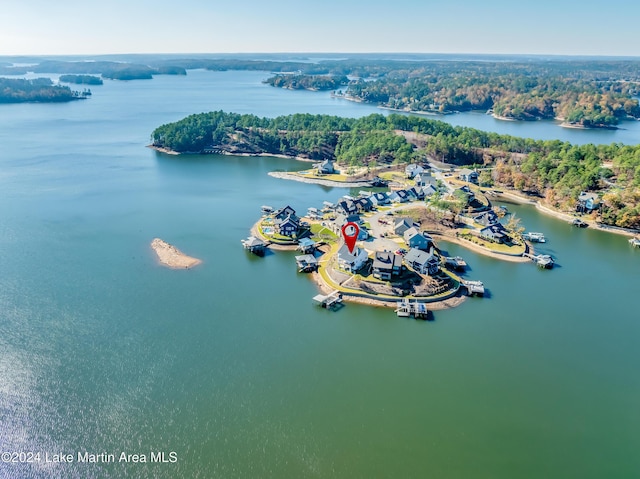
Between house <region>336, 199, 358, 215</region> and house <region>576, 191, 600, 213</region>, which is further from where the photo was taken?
house <region>576, 191, 600, 213</region>

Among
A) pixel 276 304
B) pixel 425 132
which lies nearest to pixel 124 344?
pixel 276 304

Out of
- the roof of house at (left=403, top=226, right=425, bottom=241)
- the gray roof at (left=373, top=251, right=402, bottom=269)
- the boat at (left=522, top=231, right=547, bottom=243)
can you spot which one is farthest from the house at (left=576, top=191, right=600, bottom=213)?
the gray roof at (left=373, top=251, right=402, bottom=269)

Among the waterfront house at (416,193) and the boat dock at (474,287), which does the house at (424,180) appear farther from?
the boat dock at (474,287)

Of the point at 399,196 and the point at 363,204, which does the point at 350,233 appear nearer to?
the point at 363,204

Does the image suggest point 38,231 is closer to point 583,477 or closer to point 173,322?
point 173,322

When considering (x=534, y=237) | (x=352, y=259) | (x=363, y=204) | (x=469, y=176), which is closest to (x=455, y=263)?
(x=352, y=259)

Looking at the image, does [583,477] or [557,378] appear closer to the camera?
[583,477]

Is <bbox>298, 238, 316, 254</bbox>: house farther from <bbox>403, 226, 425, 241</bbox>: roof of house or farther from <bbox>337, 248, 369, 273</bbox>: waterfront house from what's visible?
<bbox>403, 226, 425, 241</bbox>: roof of house
